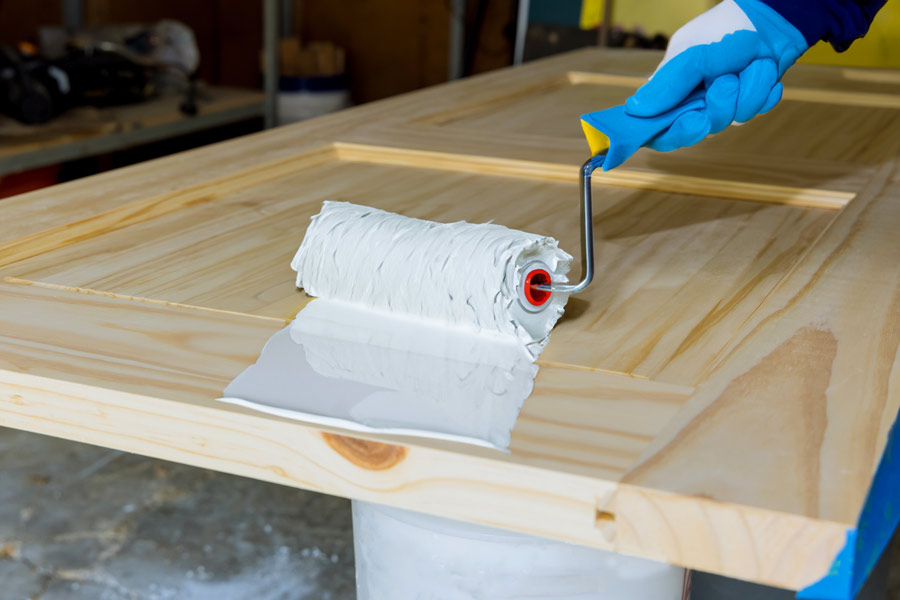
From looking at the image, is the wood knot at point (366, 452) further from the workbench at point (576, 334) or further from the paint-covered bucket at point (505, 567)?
the paint-covered bucket at point (505, 567)

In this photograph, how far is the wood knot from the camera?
497mm

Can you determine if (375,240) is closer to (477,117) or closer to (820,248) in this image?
(820,248)

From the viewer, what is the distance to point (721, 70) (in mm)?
803

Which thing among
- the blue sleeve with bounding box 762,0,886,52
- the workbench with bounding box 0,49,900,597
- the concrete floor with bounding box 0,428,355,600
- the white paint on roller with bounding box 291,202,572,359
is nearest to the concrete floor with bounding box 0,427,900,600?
the concrete floor with bounding box 0,428,355,600

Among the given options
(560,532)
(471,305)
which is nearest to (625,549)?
(560,532)

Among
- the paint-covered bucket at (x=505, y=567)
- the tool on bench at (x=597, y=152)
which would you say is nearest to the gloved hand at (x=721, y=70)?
the tool on bench at (x=597, y=152)

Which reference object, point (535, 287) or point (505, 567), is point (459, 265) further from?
point (505, 567)

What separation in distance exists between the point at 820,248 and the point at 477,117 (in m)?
0.73

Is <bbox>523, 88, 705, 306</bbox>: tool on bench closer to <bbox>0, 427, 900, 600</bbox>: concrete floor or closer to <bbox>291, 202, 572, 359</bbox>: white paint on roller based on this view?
<bbox>291, 202, 572, 359</bbox>: white paint on roller

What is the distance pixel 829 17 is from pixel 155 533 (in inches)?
44.6

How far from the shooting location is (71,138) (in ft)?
7.15

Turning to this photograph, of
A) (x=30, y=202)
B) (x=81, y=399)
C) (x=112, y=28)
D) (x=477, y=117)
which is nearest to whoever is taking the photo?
(x=81, y=399)

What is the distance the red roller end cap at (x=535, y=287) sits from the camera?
2.13ft

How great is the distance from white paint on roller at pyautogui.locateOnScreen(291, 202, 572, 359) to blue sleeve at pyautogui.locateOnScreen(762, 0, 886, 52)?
37cm
